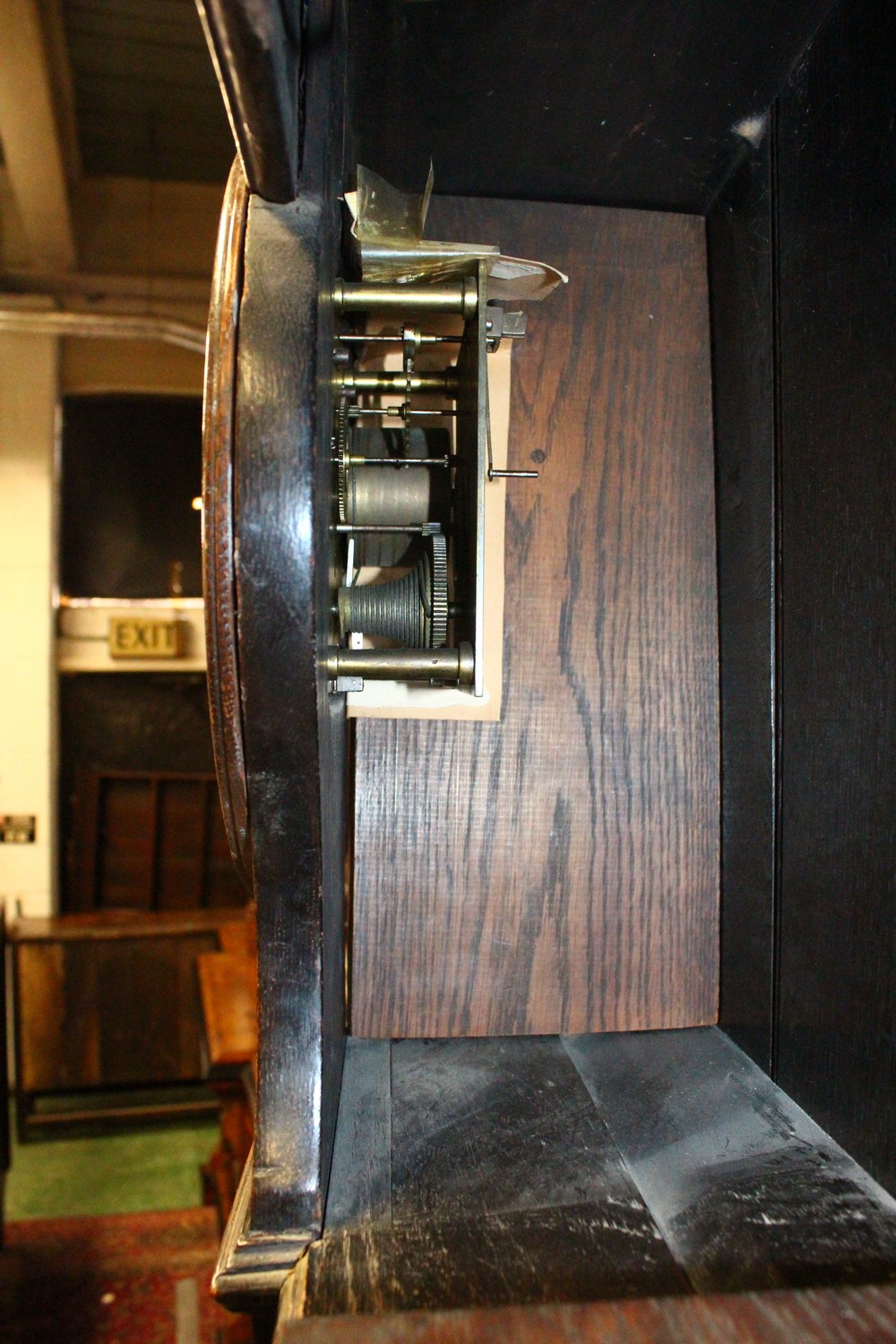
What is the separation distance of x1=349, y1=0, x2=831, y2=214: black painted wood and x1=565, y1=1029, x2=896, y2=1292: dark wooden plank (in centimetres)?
91

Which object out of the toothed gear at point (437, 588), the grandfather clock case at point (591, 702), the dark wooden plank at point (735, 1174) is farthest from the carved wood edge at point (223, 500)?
the dark wooden plank at point (735, 1174)

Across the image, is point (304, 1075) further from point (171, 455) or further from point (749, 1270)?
point (171, 455)

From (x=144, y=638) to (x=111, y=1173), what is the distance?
89.8 inches

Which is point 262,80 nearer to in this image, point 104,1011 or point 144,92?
point 104,1011

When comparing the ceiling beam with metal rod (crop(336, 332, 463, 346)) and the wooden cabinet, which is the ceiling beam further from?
the wooden cabinet

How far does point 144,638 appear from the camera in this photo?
13.4 ft

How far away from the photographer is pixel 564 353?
92cm

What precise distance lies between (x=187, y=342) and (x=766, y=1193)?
4.01 metres

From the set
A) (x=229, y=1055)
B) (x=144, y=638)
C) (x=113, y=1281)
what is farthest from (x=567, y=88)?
(x=144, y=638)

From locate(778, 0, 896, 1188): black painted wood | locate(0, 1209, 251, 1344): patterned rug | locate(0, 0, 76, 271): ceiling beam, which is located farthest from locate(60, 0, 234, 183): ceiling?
locate(0, 1209, 251, 1344): patterned rug

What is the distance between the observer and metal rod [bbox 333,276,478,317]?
0.73 metres

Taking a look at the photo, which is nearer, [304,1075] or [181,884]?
[304,1075]

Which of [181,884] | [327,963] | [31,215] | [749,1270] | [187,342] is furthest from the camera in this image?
[181,884]

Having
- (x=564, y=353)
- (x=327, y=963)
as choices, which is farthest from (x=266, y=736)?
(x=564, y=353)
